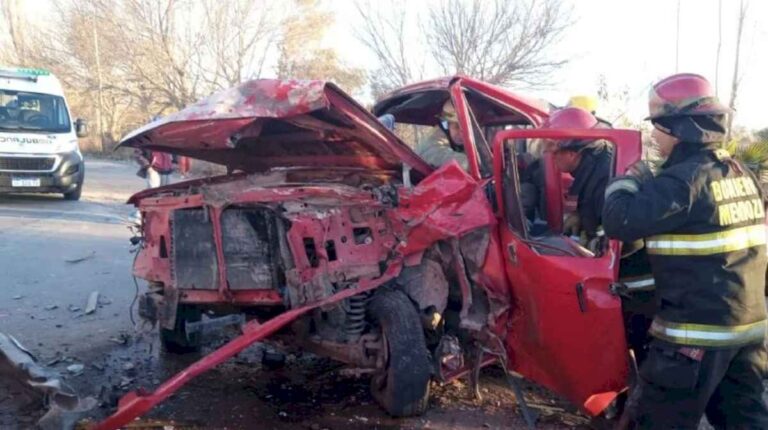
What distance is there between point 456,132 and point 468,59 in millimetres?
13484

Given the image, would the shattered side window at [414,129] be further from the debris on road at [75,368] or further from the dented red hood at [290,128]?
the debris on road at [75,368]

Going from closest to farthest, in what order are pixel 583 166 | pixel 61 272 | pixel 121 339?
pixel 583 166 → pixel 121 339 → pixel 61 272

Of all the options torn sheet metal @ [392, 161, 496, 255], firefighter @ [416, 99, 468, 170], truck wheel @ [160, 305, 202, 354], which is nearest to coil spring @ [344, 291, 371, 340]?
torn sheet metal @ [392, 161, 496, 255]

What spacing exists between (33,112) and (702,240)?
12.1m

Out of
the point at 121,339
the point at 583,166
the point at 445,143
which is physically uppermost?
the point at 445,143

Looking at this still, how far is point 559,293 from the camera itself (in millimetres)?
2957

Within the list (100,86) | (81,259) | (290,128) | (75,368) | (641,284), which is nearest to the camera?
(641,284)

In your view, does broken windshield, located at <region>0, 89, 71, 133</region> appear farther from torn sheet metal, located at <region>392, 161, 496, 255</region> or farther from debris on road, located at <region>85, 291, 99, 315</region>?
torn sheet metal, located at <region>392, 161, 496, 255</region>

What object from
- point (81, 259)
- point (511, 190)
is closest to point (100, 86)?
point (81, 259)

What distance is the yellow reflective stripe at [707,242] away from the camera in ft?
7.84

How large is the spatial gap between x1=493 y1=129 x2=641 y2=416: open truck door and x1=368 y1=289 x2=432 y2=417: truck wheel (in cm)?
48

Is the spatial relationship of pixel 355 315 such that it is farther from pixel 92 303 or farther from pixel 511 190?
pixel 92 303

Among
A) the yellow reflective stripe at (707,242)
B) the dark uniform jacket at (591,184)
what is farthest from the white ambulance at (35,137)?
the yellow reflective stripe at (707,242)

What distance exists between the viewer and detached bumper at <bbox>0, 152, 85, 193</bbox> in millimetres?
11445
